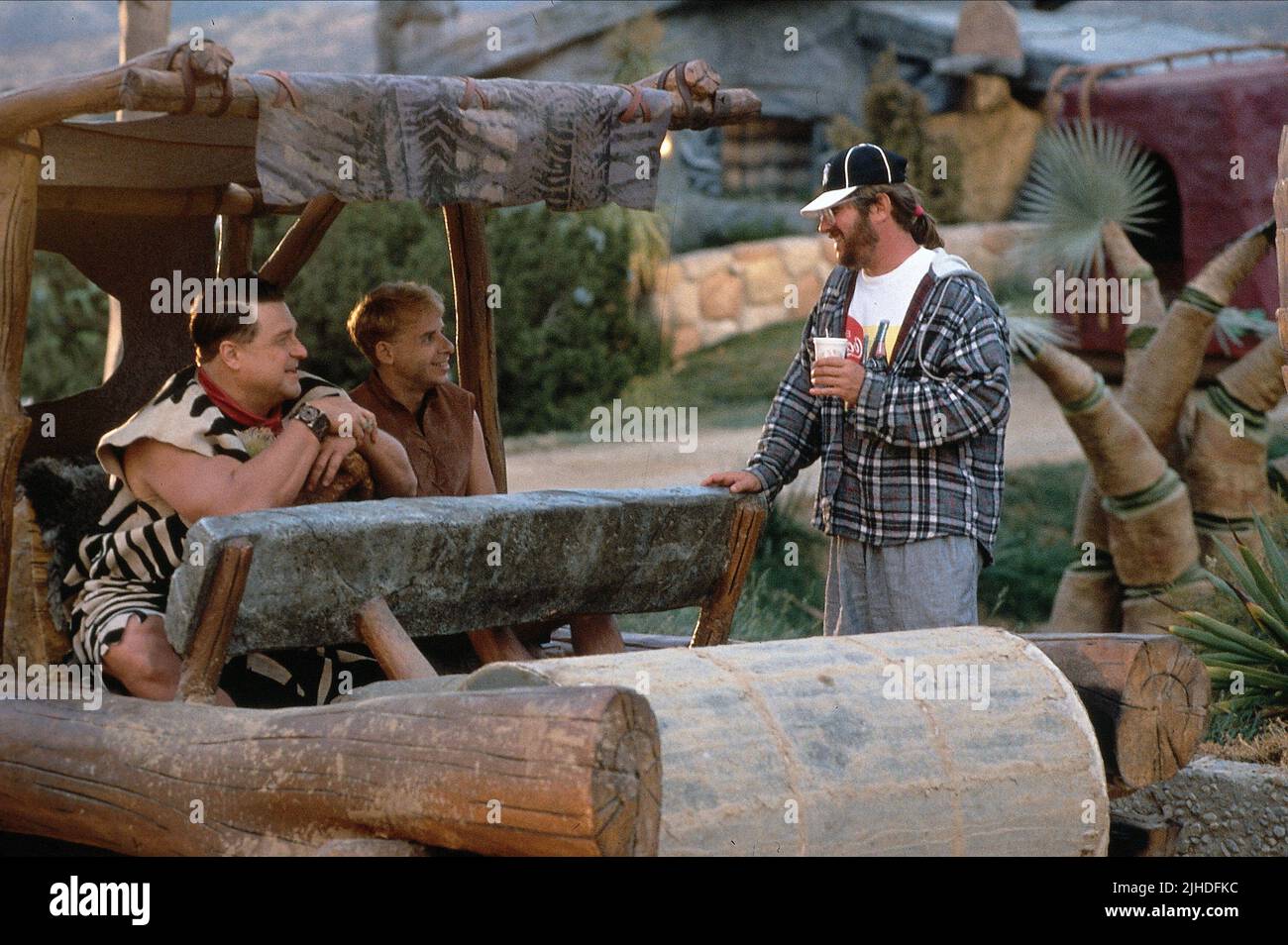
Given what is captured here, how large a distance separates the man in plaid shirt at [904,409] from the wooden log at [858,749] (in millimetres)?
631

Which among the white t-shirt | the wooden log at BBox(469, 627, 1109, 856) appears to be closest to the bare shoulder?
the wooden log at BBox(469, 627, 1109, 856)

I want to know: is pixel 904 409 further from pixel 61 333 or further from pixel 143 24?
pixel 61 333

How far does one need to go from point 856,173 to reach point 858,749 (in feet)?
5.90

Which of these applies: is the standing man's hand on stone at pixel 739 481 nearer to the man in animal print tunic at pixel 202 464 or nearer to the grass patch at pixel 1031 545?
the man in animal print tunic at pixel 202 464

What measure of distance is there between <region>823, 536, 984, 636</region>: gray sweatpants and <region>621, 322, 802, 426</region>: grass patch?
334 inches

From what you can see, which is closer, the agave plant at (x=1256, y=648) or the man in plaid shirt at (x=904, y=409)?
the man in plaid shirt at (x=904, y=409)

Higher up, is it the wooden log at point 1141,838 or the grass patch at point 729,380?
the grass patch at point 729,380

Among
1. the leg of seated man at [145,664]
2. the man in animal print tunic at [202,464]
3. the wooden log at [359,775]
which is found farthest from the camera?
the man in animal print tunic at [202,464]

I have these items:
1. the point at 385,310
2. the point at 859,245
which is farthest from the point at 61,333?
the point at 859,245

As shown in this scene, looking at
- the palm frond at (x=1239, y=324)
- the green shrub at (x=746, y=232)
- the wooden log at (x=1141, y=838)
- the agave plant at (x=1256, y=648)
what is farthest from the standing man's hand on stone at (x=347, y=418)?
the green shrub at (x=746, y=232)

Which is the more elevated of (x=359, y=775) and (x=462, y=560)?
(x=462, y=560)

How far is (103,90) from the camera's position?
420 cm

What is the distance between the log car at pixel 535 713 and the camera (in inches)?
132
